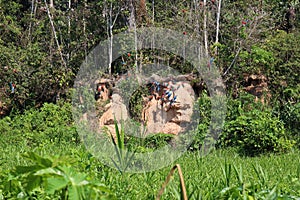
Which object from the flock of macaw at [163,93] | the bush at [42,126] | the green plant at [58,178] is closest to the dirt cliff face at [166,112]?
the flock of macaw at [163,93]

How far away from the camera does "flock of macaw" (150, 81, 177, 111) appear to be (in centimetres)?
761

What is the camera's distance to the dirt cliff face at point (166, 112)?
7.48 metres

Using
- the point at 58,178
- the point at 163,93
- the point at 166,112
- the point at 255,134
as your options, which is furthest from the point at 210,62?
the point at 58,178

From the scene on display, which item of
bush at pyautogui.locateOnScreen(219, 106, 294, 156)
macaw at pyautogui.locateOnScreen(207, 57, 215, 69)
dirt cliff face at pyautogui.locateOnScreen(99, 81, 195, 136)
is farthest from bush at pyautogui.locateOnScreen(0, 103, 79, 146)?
macaw at pyautogui.locateOnScreen(207, 57, 215, 69)

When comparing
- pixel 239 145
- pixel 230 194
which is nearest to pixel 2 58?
pixel 239 145

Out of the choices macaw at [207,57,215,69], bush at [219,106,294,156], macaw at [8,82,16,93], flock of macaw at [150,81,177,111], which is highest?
macaw at [207,57,215,69]

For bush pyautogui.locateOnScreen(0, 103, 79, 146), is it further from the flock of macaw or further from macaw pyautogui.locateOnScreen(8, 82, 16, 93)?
the flock of macaw

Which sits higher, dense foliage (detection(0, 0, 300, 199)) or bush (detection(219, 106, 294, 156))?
dense foliage (detection(0, 0, 300, 199))

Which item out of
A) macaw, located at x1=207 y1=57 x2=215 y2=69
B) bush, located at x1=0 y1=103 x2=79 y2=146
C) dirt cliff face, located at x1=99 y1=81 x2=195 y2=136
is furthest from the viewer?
macaw, located at x1=207 y1=57 x2=215 y2=69

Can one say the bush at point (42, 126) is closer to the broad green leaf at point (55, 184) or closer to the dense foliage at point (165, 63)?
the dense foliage at point (165, 63)

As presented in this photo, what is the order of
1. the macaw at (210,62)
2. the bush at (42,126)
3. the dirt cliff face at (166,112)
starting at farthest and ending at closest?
the macaw at (210,62)
the dirt cliff face at (166,112)
the bush at (42,126)

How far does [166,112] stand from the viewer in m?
7.71

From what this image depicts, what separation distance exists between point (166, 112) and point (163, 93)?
33cm

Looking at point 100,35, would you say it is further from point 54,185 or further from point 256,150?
point 54,185
